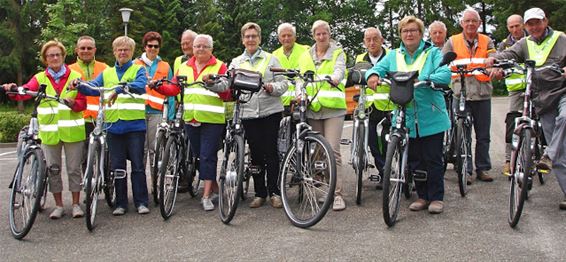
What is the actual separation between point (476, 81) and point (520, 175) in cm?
237

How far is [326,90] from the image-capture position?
6.63 metres

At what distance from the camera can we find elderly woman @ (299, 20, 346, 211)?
21.6 ft

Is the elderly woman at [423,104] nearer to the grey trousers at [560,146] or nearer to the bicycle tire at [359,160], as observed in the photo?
the bicycle tire at [359,160]

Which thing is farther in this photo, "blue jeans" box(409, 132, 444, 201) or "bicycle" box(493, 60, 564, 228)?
"blue jeans" box(409, 132, 444, 201)

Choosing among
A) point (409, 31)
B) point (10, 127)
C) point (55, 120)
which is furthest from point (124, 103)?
point (10, 127)

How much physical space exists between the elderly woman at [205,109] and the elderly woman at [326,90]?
99 cm

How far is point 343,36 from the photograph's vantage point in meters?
60.7

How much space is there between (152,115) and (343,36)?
179 ft

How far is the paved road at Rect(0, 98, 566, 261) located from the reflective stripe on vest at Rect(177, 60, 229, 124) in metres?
1.03

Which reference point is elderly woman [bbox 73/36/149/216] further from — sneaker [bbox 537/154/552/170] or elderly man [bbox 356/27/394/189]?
sneaker [bbox 537/154/552/170]

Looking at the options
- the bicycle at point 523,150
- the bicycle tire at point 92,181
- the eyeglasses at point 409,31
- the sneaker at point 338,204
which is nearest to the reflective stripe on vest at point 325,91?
the eyeglasses at point 409,31

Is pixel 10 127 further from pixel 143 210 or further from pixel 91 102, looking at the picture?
pixel 143 210

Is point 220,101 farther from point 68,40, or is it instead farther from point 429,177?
point 68,40

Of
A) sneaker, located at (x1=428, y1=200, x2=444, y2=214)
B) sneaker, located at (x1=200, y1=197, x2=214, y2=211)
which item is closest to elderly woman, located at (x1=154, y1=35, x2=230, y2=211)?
sneaker, located at (x1=200, y1=197, x2=214, y2=211)
